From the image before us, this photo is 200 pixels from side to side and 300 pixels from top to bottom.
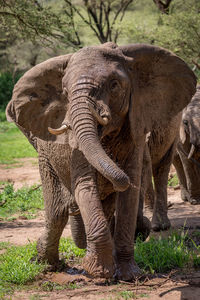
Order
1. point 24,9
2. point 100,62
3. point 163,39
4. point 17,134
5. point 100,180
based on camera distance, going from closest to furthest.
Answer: point 100,62, point 100,180, point 24,9, point 163,39, point 17,134

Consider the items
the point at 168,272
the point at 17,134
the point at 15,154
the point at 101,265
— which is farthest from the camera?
the point at 17,134

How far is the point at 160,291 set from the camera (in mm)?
3650

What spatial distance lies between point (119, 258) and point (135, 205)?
1.44ft

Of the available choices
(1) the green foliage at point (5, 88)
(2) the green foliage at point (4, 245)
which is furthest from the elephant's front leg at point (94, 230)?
(1) the green foliage at point (5, 88)

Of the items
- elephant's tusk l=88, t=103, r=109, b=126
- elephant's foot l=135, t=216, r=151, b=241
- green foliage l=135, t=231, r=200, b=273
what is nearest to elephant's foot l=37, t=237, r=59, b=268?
green foliage l=135, t=231, r=200, b=273

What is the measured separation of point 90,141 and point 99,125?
0.93ft

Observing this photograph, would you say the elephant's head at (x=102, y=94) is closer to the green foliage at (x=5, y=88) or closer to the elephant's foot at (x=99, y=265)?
the elephant's foot at (x=99, y=265)

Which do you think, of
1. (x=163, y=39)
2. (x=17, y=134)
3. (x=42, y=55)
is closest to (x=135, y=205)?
(x=163, y=39)

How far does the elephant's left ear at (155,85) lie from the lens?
3.89m

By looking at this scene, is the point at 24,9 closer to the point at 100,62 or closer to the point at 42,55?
the point at 100,62

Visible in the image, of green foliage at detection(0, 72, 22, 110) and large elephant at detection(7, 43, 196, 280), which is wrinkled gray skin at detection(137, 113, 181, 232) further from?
green foliage at detection(0, 72, 22, 110)

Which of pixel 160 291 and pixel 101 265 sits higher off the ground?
pixel 101 265

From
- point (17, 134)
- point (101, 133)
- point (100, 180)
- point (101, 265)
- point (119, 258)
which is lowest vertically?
point (17, 134)

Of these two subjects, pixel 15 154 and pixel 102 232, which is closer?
pixel 102 232
